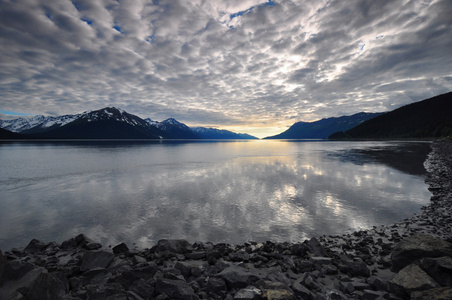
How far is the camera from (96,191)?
79.4ft

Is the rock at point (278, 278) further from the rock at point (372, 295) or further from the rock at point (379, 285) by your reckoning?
the rock at point (379, 285)

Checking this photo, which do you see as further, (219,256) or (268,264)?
(219,256)

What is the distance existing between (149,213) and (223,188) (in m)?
10.6

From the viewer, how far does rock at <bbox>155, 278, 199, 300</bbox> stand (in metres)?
6.66

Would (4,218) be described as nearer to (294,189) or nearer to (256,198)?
(256,198)

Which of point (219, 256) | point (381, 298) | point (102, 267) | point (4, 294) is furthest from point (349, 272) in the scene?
point (4, 294)

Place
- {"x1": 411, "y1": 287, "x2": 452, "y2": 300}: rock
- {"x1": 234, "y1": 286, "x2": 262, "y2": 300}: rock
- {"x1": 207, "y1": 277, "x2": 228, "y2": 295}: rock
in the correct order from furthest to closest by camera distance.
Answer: {"x1": 207, "y1": 277, "x2": 228, "y2": 295}: rock, {"x1": 234, "y1": 286, "x2": 262, "y2": 300}: rock, {"x1": 411, "y1": 287, "x2": 452, "y2": 300}: rock

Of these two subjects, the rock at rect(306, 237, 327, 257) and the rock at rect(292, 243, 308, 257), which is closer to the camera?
the rock at rect(306, 237, 327, 257)

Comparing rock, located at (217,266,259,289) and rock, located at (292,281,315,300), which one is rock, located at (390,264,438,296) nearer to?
rock, located at (292,281,315,300)

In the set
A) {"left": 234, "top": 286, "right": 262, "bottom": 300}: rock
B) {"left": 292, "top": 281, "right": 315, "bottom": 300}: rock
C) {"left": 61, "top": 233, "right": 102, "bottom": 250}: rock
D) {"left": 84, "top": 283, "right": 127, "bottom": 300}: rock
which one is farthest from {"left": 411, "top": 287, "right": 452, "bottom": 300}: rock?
{"left": 61, "top": 233, "right": 102, "bottom": 250}: rock

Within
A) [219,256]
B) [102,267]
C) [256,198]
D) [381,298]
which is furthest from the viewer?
[256,198]

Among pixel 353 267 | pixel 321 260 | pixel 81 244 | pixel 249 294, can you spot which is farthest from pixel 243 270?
pixel 81 244

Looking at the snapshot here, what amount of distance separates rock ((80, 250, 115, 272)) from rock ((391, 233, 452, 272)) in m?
12.6

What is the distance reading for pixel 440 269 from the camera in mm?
6617
